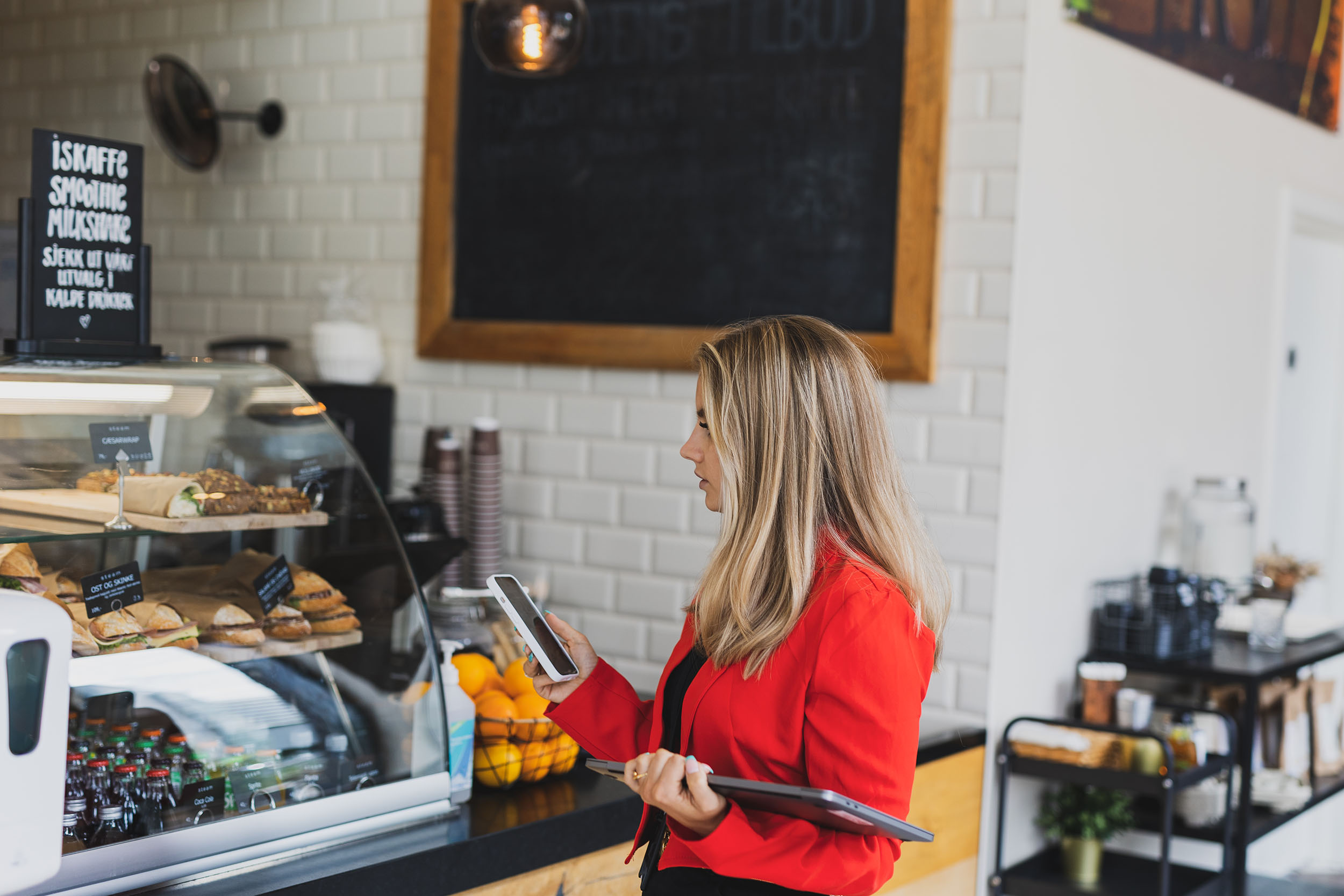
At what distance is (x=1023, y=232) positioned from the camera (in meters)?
2.75

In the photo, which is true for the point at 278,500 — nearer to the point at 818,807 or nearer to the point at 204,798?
the point at 204,798

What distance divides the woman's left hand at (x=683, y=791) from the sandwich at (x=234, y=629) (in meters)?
0.81

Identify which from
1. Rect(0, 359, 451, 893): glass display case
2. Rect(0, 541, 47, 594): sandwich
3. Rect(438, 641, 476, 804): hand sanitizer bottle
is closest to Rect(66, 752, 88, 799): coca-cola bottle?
Rect(0, 359, 451, 893): glass display case

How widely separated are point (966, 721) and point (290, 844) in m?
1.42

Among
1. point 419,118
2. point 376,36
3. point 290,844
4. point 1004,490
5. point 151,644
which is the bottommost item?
point 290,844

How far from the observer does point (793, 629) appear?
1.56 meters

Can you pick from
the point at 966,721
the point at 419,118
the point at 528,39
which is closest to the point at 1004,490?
the point at 966,721

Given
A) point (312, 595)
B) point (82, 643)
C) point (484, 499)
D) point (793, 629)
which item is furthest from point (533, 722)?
point (484, 499)

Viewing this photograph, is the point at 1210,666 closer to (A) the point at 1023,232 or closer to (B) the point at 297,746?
(A) the point at 1023,232

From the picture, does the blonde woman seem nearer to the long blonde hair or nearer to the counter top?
the long blonde hair

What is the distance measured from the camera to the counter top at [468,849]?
1.86 meters

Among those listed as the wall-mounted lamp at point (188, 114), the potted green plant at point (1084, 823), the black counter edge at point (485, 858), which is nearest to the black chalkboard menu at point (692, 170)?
the wall-mounted lamp at point (188, 114)

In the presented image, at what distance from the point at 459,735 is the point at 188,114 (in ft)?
7.61

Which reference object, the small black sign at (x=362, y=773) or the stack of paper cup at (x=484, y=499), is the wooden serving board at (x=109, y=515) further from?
the stack of paper cup at (x=484, y=499)
